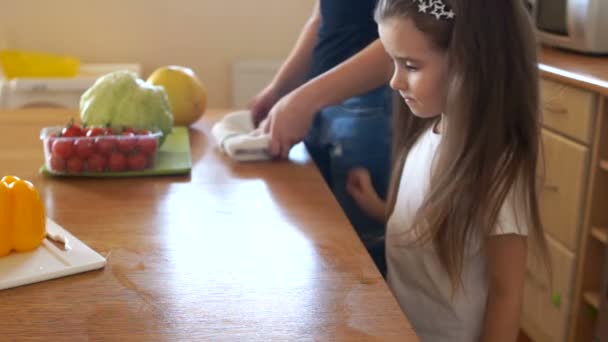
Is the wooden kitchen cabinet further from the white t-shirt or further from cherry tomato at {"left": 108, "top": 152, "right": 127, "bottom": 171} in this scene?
cherry tomato at {"left": 108, "top": 152, "right": 127, "bottom": 171}

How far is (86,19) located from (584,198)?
1.97m

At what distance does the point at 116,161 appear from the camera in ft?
3.62

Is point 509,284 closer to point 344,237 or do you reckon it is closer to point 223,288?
point 344,237

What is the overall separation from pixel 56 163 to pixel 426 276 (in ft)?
1.83

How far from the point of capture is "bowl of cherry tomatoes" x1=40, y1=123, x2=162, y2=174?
109 cm

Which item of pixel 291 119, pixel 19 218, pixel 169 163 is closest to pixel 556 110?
pixel 291 119

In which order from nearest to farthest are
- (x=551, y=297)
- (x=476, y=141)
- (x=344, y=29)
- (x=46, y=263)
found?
(x=46, y=263) < (x=476, y=141) < (x=344, y=29) < (x=551, y=297)

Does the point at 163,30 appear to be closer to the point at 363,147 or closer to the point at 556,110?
the point at 556,110

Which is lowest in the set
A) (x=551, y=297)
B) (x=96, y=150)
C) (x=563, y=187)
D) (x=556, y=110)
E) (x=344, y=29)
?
(x=551, y=297)

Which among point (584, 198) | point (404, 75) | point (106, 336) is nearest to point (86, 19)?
point (584, 198)

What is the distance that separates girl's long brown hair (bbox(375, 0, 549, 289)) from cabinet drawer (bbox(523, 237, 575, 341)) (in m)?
1.02

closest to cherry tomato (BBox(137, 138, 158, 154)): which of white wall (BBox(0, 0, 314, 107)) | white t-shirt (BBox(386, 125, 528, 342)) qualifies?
white t-shirt (BBox(386, 125, 528, 342))

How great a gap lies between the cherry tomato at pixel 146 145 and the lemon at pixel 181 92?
26 cm

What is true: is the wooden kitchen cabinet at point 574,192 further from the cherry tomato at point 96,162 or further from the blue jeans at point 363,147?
the cherry tomato at point 96,162
